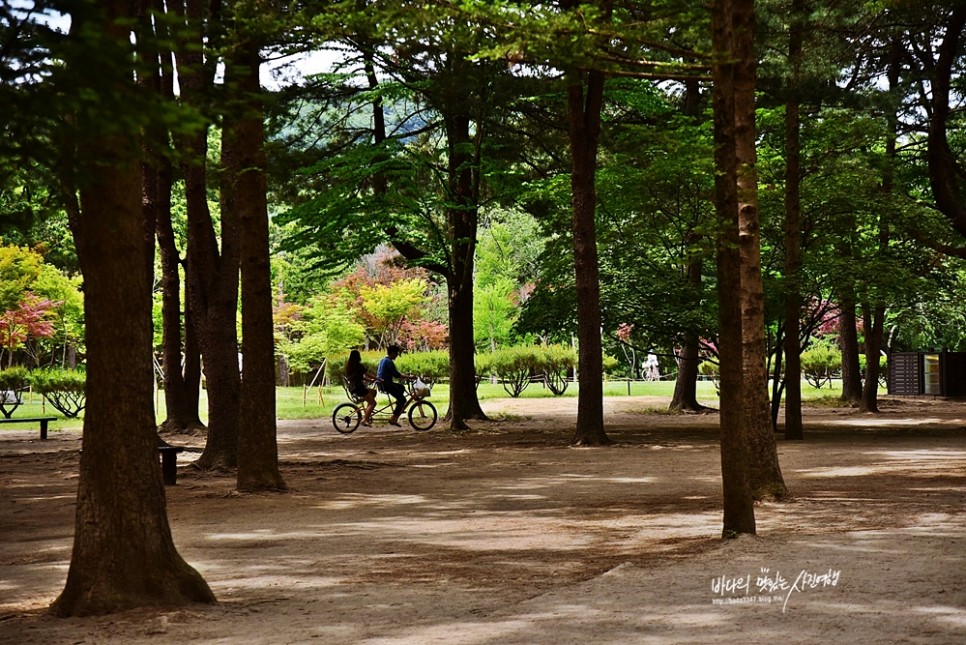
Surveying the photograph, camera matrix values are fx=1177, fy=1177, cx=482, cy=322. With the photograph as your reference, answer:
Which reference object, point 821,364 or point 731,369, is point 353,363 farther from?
point 821,364

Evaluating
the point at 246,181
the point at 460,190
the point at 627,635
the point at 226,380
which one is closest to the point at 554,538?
the point at 627,635

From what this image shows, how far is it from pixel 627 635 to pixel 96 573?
10.1 ft

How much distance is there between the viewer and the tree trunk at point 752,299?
11.0m

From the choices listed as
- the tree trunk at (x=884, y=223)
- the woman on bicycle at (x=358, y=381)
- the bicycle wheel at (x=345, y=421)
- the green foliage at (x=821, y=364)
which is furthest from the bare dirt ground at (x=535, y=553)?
the green foliage at (x=821, y=364)

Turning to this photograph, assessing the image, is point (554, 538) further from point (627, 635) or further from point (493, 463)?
point (493, 463)

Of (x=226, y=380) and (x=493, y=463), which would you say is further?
(x=493, y=463)

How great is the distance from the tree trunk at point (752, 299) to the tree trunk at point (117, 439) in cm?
582

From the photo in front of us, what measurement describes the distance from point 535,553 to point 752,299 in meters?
4.03

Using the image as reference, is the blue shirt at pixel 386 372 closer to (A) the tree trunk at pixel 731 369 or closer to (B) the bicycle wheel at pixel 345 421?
(B) the bicycle wheel at pixel 345 421

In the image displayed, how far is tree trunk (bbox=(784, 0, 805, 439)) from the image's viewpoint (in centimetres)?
1905

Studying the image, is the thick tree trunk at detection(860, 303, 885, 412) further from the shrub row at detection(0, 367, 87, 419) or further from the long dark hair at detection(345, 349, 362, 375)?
the shrub row at detection(0, 367, 87, 419)

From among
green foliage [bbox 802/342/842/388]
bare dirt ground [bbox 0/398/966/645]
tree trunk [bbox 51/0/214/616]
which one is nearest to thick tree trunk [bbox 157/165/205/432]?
bare dirt ground [bbox 0/398/966/645]

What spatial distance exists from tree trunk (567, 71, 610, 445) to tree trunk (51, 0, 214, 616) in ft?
43.5

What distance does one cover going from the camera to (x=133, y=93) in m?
4.32
